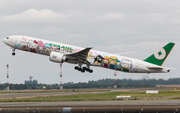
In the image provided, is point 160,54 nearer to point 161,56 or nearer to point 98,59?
point 161,56

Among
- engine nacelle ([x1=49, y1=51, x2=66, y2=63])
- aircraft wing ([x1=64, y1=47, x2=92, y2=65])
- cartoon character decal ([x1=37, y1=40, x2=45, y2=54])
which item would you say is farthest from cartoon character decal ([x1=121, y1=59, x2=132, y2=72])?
cartoon character decal ([x1=37, y1=40, x2=45, y2=54])

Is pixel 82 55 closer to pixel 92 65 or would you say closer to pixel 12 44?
pixel 92 65

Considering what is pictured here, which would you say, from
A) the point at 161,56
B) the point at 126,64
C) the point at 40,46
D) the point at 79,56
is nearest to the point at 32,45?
the point at 40,46

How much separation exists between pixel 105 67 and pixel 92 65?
313 cm

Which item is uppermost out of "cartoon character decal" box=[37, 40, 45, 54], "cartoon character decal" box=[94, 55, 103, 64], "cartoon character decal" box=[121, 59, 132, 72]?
"cartoon character decal" box=[37, 40, 45, 54]

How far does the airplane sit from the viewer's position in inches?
2459

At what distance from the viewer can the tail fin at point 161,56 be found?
63.6 m

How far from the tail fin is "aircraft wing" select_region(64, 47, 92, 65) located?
1370cm

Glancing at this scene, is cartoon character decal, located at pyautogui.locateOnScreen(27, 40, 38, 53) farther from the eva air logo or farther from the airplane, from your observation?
the eva air logo

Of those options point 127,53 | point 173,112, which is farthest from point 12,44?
point 173,112

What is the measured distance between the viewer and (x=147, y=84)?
9038cm

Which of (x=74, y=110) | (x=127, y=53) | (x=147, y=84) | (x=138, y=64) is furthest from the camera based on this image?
(x=147, y=84)

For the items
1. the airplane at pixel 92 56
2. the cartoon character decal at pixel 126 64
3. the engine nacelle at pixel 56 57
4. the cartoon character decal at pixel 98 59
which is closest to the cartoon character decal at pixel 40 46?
the airplane at pixel 92 56

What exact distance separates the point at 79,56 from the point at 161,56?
18.2 metres
